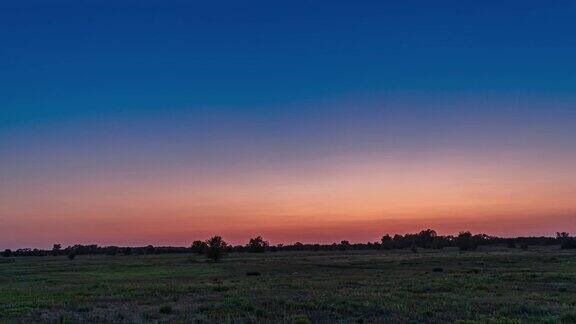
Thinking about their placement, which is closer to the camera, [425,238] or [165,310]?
[165,310]

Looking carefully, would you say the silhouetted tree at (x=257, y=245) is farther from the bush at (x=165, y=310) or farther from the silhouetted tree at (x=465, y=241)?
the bush at (x=165, y=310)

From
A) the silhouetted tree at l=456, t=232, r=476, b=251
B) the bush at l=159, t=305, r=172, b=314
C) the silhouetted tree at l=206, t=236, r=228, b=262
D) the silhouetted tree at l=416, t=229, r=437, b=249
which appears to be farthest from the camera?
the silhouetted tree at l=416, t=229, r=437, b=249

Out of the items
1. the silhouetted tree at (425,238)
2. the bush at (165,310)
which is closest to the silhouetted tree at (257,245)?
the silhouetted tree at (425,238)

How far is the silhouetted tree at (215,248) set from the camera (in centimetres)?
10194

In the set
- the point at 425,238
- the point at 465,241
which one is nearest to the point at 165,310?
the point at 465,241

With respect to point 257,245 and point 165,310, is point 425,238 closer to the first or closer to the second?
point 257,245

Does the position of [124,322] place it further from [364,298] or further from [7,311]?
[364,298]

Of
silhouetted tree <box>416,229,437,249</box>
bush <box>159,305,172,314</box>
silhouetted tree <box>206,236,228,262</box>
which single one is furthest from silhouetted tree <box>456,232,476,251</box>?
bush <box>159,305,172,314</box>

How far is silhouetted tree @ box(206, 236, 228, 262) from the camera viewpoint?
10194cm

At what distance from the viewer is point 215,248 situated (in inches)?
4013

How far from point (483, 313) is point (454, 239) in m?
154

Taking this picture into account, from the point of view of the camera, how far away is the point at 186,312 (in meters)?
26.5

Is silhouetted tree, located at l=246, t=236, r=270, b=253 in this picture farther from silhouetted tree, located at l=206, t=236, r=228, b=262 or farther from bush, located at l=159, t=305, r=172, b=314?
bush, located at l=159, t=305, r=172, b=314

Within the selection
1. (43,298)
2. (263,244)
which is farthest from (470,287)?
(263,244)
